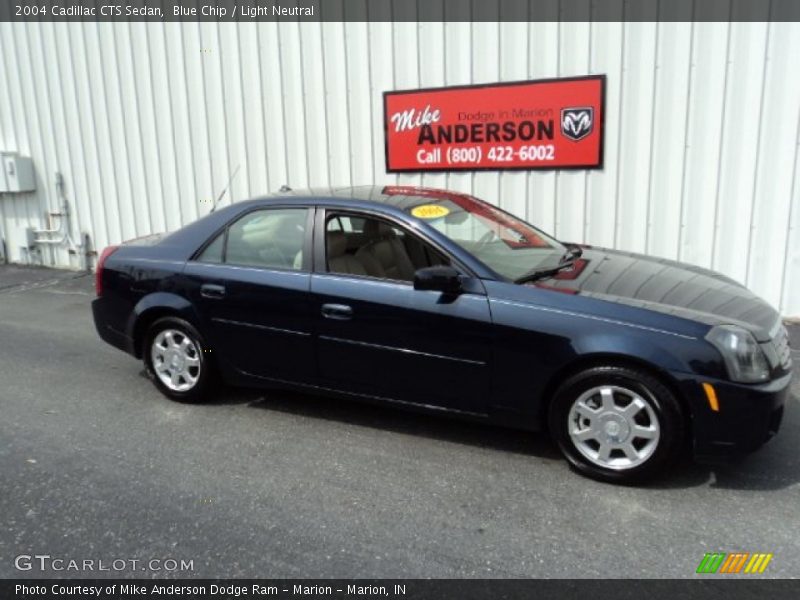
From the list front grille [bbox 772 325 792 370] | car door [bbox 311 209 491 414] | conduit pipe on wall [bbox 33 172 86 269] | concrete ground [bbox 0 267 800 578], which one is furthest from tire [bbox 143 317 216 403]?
conduit pipe on wall [bbox 33 172 86 269]

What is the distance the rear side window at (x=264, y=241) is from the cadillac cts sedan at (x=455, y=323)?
0.01m

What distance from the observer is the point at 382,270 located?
395cm

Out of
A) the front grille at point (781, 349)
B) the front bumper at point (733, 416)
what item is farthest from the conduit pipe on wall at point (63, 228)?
the front grille at point (781, 349)

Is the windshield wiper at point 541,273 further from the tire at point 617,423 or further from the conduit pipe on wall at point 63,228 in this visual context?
the conduit pipe on wall at point 63,228

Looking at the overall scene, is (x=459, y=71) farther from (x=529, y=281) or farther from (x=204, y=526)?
(x=204, y=526)

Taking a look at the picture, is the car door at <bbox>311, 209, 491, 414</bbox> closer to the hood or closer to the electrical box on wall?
the hood

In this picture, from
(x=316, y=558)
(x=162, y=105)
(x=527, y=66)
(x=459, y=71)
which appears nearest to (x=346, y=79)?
(x=459, y=71)

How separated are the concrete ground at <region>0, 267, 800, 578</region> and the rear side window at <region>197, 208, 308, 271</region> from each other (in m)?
1.04

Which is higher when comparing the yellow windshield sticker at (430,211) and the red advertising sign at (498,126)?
the red advertising sign at (498,126)

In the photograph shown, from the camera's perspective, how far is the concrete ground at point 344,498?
2.86 meters

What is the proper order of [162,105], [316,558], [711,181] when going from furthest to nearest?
[162,105]
[711,181]
[316,558]

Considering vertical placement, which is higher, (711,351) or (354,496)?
(711,351)

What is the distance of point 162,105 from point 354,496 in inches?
277

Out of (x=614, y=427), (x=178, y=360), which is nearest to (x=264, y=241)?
(x=178, y=360)
